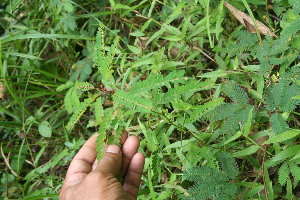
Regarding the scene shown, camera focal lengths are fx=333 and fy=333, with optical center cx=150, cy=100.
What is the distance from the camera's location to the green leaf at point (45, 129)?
9.66 feet

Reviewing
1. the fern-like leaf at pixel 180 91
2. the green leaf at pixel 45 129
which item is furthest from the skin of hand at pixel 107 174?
the green leaf at pixel 45 129

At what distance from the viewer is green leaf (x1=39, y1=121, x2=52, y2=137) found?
2.94 metres

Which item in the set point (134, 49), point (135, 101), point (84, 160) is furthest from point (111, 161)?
point (134, 49)

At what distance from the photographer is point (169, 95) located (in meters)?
1.60

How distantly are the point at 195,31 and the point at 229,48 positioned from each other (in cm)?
34

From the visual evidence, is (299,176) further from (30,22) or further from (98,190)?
(30,22)

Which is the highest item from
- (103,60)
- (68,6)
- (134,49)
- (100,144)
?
(68,6)

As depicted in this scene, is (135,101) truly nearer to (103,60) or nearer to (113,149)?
(103,60)

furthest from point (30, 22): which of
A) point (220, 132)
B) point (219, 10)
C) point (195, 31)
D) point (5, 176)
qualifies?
point (220, 132)

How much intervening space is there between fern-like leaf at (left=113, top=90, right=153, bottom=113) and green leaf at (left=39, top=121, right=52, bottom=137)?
1602mm

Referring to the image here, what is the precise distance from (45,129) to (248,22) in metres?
1.91

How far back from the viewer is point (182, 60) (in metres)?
2.63

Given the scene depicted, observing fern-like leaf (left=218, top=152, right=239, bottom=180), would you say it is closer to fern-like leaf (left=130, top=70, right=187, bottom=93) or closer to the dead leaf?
fern-like leaf (left=130, top=70, right=187, bottom=93)

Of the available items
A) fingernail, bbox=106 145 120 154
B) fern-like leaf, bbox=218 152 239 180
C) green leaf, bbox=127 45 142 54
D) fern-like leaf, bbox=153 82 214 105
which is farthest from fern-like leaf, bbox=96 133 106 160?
green leaf, bbox=127 45 142 54
